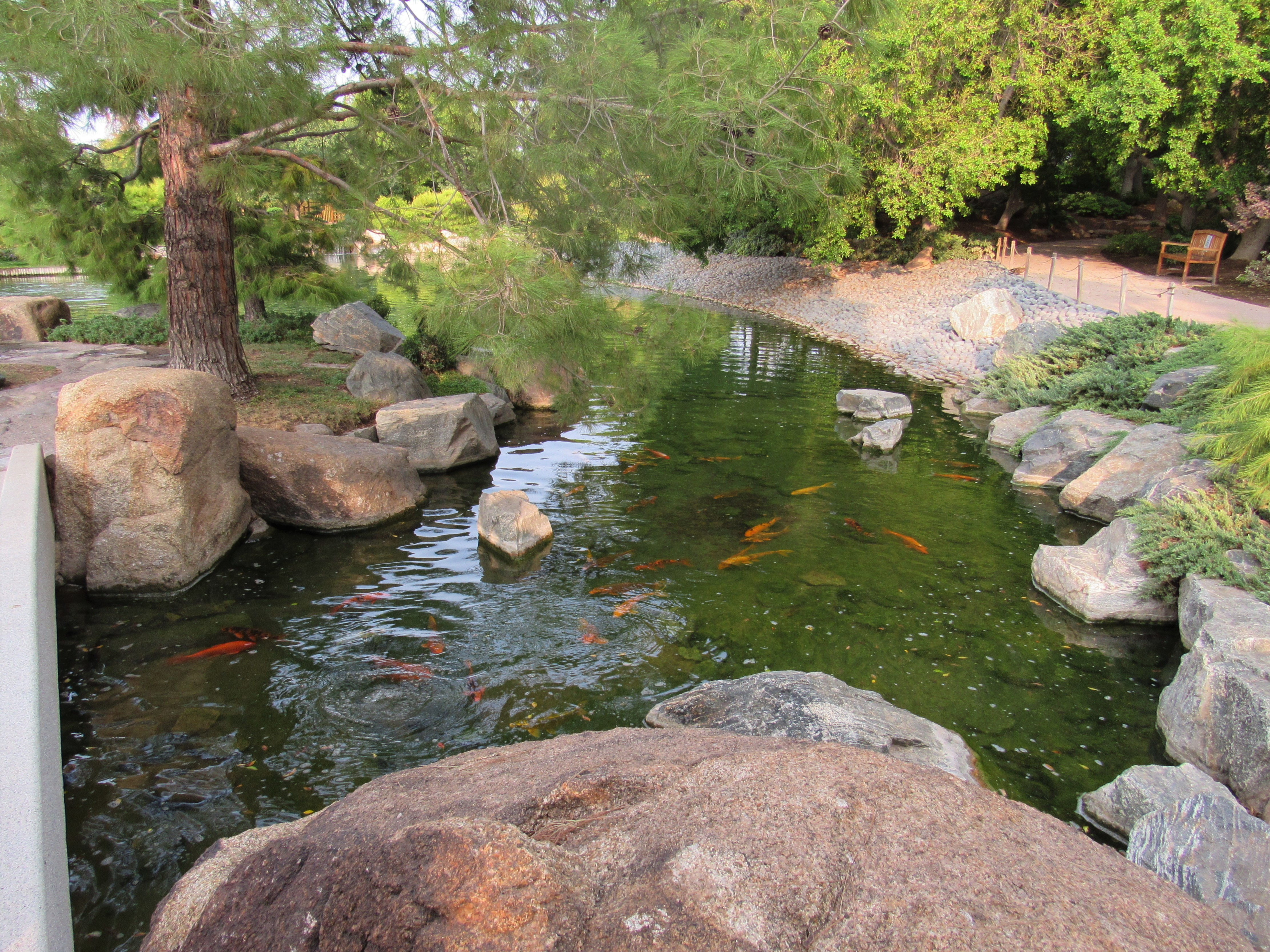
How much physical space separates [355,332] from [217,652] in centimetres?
922

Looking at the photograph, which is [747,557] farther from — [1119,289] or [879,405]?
[1119,289]

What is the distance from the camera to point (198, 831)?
3.80 m

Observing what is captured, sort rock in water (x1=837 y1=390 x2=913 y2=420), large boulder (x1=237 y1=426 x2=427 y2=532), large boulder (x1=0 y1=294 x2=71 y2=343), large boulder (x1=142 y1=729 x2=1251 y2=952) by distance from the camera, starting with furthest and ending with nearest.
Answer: large boulder (x1=0 y1=294 x2=71 y2=343) < rock in water (x1=837 y1=390 x2=913 y2=420) < large boulder (x1=237 y1=426 x2=427 y2=532) < large boulder (x1=142 y1=729 x2=1251 y2=952)

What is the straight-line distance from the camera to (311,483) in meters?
7.55

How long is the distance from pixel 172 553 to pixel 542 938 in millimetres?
5604

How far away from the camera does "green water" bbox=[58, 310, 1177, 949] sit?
420 centimetres

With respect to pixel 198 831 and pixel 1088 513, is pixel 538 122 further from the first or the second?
pixel 1088 513

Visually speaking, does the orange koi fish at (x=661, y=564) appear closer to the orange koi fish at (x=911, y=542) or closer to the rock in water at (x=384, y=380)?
the orange koi fish at (x=911, y=542)

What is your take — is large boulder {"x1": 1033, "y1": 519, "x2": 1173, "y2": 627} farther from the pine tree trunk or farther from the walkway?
the pine tree trunk

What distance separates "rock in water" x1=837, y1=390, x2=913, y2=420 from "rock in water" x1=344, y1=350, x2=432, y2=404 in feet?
21.0

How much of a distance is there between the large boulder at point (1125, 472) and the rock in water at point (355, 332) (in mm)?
10240

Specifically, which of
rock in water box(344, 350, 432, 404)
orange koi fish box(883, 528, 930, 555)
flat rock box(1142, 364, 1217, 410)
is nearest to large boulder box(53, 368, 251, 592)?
rock in water box(344, 350, 432, 404)

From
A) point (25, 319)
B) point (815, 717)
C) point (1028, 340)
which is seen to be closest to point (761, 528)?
point (815, 717)

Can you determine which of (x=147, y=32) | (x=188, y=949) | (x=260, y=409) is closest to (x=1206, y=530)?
(x=188, y=949)
